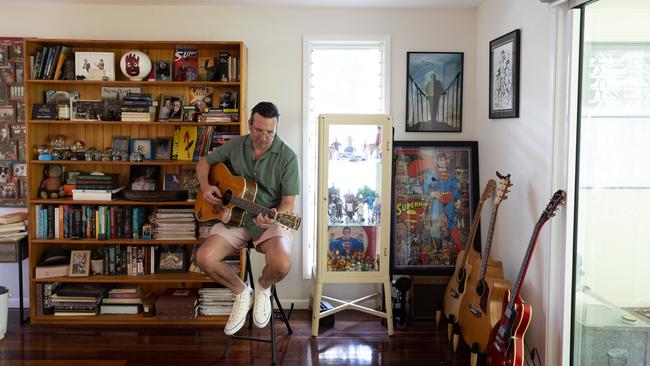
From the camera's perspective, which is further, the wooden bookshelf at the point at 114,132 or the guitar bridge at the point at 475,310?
the wooden bookshelf at the point at 114,132

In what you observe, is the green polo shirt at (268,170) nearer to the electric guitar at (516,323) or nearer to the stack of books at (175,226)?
the stack of books at (175,226)

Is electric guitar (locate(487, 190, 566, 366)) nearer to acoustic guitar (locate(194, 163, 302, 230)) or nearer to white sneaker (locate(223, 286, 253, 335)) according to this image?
acoustic guitar (locate(194, 163, 302, 230))

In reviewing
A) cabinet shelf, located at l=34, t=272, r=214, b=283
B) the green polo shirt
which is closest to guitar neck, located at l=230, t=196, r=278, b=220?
the green polo shirt

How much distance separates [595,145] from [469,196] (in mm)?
1500

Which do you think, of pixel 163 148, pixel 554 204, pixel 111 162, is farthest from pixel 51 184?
pixel 554 204

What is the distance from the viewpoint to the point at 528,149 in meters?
3.54

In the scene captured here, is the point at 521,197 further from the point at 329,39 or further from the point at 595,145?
the point at 329,39

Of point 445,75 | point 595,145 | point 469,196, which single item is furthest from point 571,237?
point 445,75

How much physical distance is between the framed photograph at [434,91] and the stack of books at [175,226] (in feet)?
5.85

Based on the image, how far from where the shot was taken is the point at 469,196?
443 centimetres

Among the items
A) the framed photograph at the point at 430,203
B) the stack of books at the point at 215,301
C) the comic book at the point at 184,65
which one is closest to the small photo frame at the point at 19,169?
the comic book at the point at 184,65

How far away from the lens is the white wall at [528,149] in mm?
3289

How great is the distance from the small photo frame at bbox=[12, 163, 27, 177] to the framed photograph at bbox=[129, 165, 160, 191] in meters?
0.80

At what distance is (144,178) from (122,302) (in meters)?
0.92
